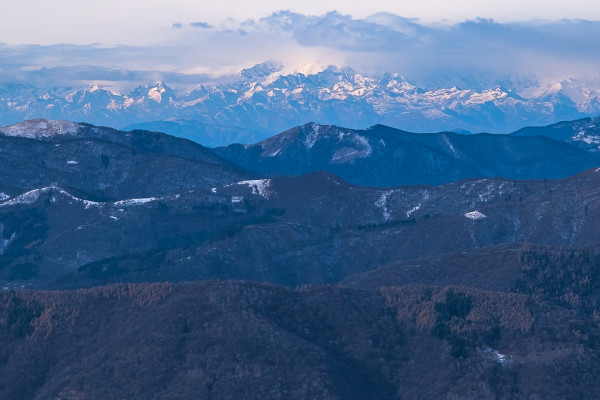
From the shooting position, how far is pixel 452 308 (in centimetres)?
17950

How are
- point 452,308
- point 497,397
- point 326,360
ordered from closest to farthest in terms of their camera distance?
point 497,397 < point 326,360 < point 452,308

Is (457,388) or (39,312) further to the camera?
(39,312)

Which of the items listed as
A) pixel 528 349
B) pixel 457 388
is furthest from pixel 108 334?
pixel 528 349

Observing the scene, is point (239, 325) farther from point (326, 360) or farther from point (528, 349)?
point (528, 349)

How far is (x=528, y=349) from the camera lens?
161750 millimetres

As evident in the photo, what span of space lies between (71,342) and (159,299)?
61.7 feet

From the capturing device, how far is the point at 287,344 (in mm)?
161625

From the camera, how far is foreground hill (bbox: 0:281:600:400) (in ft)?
497

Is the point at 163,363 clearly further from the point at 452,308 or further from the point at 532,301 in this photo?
the point at 532,301

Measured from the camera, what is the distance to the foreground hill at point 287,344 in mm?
151625

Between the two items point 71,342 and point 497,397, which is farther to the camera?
point 71,342

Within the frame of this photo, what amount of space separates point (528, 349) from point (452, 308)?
833 inches

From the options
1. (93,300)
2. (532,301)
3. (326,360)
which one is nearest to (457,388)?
(326,360)

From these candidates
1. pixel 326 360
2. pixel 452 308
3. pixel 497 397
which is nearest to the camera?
pixel 497 397
